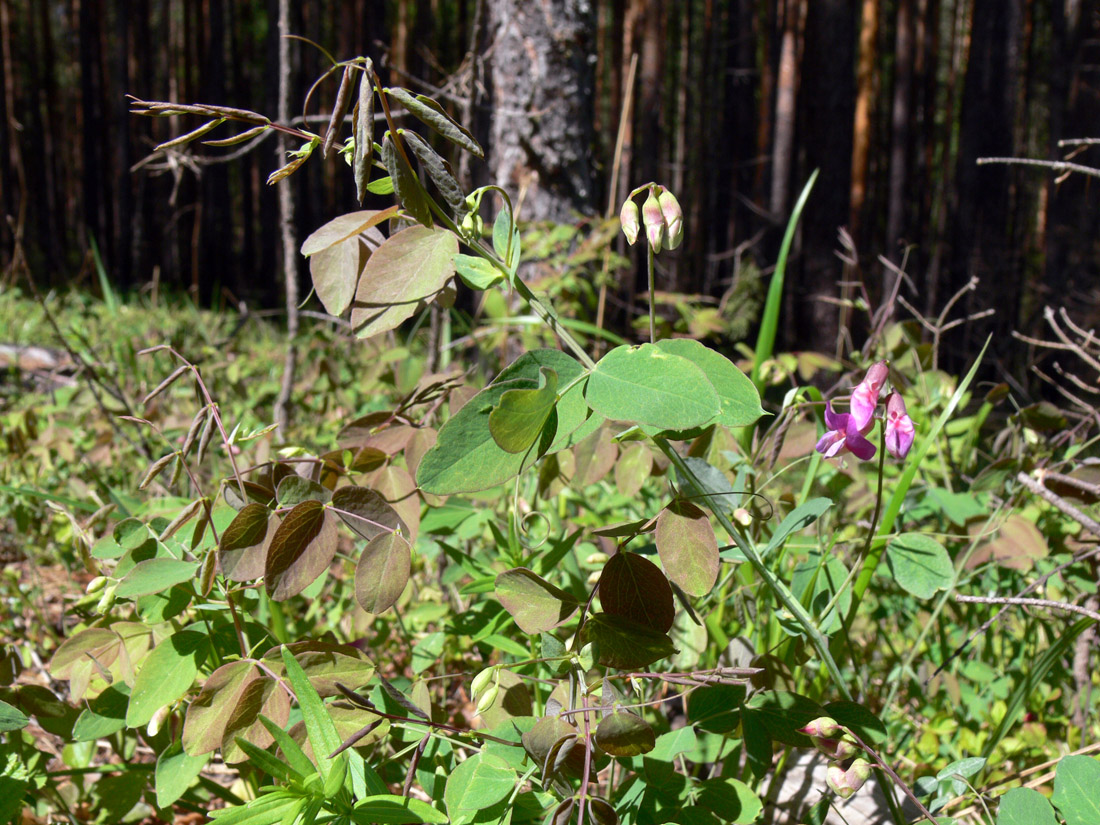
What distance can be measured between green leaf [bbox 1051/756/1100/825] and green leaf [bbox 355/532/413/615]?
0.61 meters

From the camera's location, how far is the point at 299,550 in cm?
73

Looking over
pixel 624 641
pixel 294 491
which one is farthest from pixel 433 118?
pixel 624 641

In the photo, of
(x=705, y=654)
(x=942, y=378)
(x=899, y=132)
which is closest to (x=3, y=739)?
(x=705, y=654)

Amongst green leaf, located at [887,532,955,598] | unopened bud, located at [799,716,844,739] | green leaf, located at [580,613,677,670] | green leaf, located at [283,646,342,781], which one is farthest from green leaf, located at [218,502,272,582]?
green leaf, located at [887,532,955,598]

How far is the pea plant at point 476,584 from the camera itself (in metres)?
0.61

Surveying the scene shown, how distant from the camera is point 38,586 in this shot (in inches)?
66.9

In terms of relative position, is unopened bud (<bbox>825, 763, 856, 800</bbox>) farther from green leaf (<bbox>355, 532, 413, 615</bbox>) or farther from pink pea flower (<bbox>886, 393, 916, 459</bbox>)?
green leaf (<bbox>355, 532, 413, 615</bbox>)

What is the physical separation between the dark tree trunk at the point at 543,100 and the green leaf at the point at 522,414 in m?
2.78

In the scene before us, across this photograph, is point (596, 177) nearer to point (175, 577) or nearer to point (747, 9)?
point (175, 577)

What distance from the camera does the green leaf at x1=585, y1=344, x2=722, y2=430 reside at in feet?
1.78

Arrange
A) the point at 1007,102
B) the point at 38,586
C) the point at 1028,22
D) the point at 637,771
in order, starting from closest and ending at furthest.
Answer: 1. the point at 637,771
2. the point at 38,586
3. the point at 1007,102
4. the point at 1028,22

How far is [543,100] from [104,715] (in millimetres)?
2959

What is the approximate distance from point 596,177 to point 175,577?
3042mm

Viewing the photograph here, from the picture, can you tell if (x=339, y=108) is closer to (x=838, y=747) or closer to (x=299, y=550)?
(x=299, y=550)
